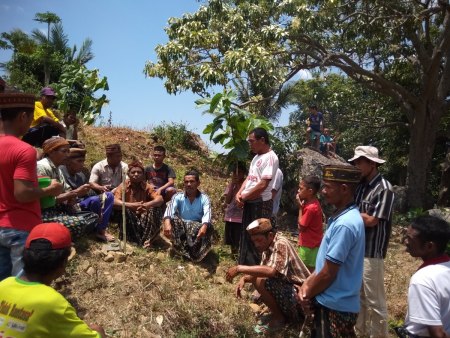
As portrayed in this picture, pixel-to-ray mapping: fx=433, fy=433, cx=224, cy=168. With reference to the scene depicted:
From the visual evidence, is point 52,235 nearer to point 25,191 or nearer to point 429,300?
point 25,191

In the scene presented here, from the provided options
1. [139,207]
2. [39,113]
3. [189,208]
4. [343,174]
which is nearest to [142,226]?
[139,207]

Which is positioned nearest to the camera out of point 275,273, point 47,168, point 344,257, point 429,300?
point 429,300

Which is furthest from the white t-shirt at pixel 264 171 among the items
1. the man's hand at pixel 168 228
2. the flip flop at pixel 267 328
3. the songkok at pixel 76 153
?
the songkok at pixel 76 153

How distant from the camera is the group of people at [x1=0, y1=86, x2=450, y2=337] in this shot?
198 cm

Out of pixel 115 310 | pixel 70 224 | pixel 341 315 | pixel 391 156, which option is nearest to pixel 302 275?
pixel 341 315

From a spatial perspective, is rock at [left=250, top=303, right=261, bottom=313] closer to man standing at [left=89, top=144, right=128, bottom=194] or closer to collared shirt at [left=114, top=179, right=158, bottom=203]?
Result: collared shirt at [left=114, top=179, right=158, bottom=203]

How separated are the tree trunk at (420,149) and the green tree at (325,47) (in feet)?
0.08

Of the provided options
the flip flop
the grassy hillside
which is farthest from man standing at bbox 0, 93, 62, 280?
the flip flop

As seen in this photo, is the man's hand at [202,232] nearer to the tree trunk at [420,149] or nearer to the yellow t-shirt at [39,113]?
the yellow t-shirt at [39,113]

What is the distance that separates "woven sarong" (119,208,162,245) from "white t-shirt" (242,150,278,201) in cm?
135

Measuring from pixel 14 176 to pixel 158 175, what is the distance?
399 centimetres

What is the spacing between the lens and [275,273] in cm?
376

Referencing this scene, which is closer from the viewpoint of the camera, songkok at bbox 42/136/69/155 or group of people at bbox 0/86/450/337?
group of people at bbox 0/86/450/337

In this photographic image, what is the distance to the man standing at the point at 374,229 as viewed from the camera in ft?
11.9
